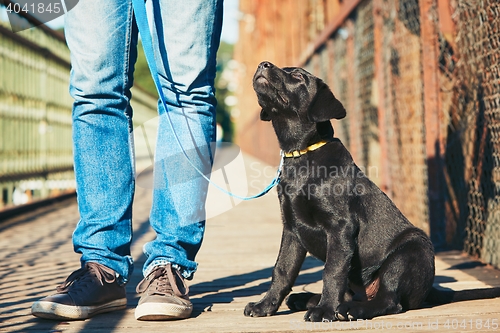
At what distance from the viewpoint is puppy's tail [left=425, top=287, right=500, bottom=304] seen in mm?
2105

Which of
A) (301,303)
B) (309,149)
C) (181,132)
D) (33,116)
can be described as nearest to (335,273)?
(301,303)

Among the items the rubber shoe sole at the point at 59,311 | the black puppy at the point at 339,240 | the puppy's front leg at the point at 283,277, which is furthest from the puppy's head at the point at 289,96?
the rubber shoe sole at the point at 59,311

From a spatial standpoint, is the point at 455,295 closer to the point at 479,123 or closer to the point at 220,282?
the point at 220,282

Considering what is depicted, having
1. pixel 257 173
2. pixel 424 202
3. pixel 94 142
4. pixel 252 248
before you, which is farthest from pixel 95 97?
pixel 257 173

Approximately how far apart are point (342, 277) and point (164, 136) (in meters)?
0.77

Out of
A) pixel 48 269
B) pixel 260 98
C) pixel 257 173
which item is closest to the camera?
pixel 260 98

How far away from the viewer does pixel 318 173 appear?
2.07 meters

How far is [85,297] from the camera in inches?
78.0

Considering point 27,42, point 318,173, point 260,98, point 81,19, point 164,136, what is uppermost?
point 27,42

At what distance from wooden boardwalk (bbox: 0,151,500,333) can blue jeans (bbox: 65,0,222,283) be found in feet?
0.79

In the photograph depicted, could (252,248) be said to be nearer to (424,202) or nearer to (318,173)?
(424,202)

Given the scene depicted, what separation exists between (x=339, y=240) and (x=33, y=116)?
4749 millimetres
